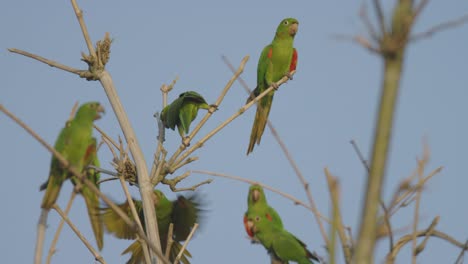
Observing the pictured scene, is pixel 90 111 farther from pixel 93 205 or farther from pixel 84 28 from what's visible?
pixel 84 28

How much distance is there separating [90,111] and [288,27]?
4.47 meters

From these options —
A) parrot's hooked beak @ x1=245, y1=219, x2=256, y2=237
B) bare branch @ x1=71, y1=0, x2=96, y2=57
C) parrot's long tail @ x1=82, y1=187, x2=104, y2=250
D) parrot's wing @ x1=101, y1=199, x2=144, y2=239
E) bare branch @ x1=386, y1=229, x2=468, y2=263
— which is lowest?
bare branch @ x1=386, y1=229, x2=468, y2=263

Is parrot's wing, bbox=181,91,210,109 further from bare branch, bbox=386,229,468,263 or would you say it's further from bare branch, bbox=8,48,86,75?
bare branch, bbox=386,229,468,263

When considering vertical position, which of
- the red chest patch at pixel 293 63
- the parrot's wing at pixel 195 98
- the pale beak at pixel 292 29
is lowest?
the parrot's wing at pixel 195 98

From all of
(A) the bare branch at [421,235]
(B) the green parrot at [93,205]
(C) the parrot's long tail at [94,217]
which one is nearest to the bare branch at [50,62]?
(B) the green parrot at [93,205]

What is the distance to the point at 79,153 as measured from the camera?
342cm

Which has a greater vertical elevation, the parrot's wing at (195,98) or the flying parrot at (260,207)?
the parrot's wing at (195,98)

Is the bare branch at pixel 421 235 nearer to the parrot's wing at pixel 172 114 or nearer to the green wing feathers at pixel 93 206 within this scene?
the green wing feathers at pixel 93 206

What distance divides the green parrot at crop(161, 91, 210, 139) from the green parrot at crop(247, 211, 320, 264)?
2.11 metres

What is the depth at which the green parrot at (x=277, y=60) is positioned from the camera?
747 cm

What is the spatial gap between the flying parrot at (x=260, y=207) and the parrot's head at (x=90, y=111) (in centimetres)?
108

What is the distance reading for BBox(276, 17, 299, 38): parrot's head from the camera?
768cm

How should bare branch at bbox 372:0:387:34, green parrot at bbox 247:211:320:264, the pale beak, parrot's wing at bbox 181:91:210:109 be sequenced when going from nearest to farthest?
bare branch at bbox 372:0:387:34 < green parrot at bbox 247:211:320:264 < parrot's wing at bbox 181:91:210:109 < the pale beak

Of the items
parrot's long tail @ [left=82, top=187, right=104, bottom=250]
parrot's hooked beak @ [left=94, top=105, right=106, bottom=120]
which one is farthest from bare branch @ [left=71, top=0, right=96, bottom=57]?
parrot's long tail @ [left=82, top=187, right=104, bottom=250]
